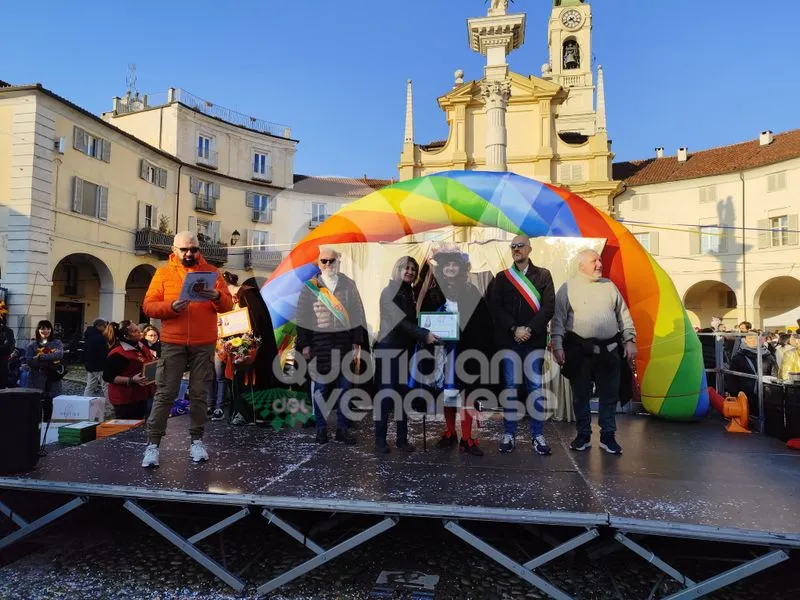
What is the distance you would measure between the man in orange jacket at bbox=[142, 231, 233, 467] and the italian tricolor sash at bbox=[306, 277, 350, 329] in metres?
0.99

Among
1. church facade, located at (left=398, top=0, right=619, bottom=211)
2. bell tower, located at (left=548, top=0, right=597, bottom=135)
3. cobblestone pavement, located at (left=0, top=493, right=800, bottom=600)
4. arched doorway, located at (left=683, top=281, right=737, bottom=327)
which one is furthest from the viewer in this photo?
bell tower, located at (left=548, top=0, right=597, bottom=135)

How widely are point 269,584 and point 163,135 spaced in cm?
2913

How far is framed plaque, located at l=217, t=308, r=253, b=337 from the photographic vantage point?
19.1ft

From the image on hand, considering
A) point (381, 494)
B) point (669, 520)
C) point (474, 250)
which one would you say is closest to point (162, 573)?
point (381, 494)

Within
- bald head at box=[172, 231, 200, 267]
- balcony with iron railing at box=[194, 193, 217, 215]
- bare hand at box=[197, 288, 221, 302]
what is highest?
balcony with iron railing at box=[194, 193, 217, 215]

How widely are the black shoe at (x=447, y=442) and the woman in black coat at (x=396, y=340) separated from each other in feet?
1.03

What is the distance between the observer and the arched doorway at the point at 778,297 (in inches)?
1029

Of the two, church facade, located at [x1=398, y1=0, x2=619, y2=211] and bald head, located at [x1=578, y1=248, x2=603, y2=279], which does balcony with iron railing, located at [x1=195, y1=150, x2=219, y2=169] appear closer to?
church facade, located at [x1=398, y1=0, x2=619, y2=211]

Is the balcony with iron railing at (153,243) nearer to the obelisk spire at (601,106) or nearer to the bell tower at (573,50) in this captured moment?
the obelisk spire at (601,106)

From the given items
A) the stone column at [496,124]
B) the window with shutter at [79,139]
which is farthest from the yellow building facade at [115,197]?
the stone column at [496,124]

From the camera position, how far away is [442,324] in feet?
14.8

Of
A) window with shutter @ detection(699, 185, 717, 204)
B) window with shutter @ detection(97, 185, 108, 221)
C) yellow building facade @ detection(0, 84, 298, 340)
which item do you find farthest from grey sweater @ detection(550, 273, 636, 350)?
window with shutter @ detection(699, 185, 717, 204)

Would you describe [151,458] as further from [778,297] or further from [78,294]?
[778,297]

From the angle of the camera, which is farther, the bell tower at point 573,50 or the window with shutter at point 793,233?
the bell tower at point 573,50
